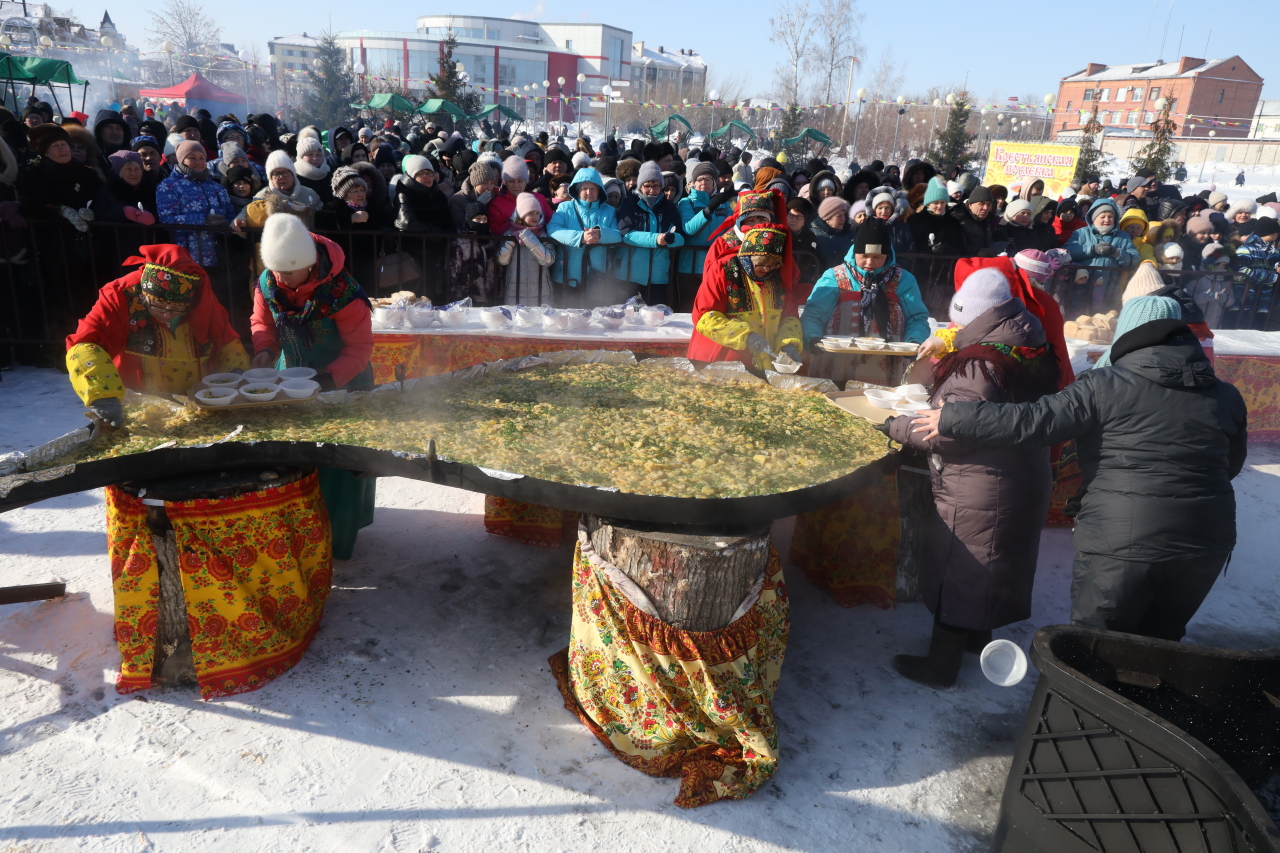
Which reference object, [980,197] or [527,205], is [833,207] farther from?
[527,205]

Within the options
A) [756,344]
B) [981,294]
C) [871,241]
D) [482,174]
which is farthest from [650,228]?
[981,294]

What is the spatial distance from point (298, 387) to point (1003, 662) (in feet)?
10.2

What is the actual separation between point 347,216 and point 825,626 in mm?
5751

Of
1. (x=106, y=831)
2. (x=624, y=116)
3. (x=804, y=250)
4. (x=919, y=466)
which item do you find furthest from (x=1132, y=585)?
(x=624, y=116)

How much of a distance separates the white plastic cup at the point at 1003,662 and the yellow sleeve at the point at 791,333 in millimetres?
2413

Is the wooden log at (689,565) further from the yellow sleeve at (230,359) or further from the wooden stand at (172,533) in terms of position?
the yellow sleeve at (230,359)

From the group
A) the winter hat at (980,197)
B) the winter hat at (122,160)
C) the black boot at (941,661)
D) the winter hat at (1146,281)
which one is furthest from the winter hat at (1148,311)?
the winter hat at (122,160)

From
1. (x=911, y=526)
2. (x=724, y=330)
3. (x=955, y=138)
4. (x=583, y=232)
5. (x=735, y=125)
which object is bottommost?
(x=911, y=526)

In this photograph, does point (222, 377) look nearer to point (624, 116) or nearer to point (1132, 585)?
point (1132, 585)

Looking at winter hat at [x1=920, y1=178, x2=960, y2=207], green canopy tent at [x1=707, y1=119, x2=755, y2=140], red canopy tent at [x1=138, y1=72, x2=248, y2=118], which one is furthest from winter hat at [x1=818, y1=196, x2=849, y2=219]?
red canopy tent at [x1=138, y1=72, x2=248, y2=118]

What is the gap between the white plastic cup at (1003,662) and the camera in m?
2.59

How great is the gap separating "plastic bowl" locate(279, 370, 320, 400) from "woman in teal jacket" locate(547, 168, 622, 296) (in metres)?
3.90

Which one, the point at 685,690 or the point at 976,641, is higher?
the point at 685,690

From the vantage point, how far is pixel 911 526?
4.23 meters
